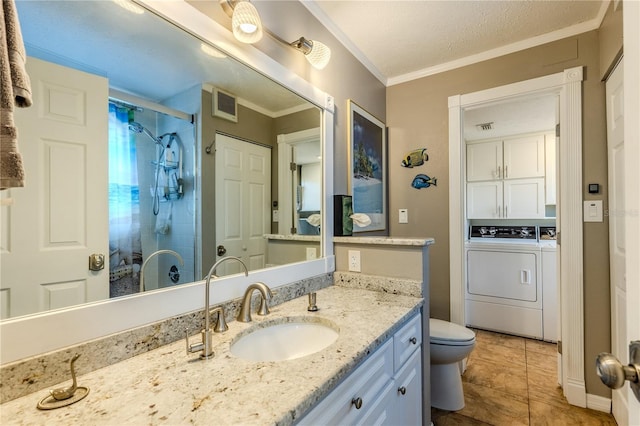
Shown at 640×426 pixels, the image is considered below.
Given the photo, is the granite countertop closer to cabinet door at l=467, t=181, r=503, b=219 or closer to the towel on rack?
the towel on rack

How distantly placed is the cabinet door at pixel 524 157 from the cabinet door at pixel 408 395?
10.7 feet

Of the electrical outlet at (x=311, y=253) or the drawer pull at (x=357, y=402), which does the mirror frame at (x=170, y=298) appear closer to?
the electrical outlet at (x=311, y=253)

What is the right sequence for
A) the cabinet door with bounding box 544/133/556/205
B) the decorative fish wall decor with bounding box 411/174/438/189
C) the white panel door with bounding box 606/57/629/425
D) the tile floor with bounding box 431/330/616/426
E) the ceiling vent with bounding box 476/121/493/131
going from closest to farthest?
the white panel door with bounding box 606/57/629/425, the tile floor with bounding box 431/330/616/426, the decorative fish wall decor with bounding box 411/174/438/189, the ceiling vent with bounding box 476/121/493/131, the cabinet door with bounding box 544/133/556/205

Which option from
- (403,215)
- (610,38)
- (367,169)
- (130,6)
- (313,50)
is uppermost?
(610,38)

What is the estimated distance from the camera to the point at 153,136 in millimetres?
955

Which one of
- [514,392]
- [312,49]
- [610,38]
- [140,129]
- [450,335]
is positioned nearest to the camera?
[140,129]

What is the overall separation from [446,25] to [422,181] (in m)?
1.07

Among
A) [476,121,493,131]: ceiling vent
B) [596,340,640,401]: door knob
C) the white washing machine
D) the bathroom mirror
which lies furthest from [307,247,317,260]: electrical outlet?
[476,121,493,131]: ceiling vent

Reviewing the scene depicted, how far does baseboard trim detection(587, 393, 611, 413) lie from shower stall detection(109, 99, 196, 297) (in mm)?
2499

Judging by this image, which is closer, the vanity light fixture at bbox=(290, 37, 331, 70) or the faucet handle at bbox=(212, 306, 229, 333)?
the faucet handle at bbox=(212, 306, 229, 333)

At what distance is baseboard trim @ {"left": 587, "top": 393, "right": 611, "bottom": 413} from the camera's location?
1.81 m

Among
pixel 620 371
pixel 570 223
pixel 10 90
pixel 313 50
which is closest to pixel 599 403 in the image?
pixel 570 223

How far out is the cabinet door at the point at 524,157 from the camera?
357 centimetres

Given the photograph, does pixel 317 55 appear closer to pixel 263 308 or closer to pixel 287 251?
pixel 287 251
